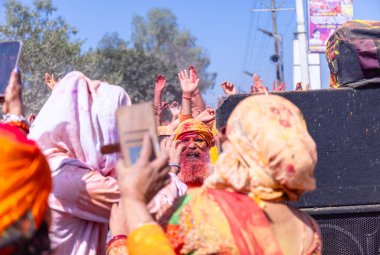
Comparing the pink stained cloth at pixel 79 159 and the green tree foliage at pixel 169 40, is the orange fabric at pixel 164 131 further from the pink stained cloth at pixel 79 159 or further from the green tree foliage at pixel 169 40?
the green tree foliage at pixel 169 40

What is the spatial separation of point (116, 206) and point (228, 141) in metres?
Answer: 0.80

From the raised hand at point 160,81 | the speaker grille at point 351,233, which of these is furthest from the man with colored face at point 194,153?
the raised hand at point 160,81

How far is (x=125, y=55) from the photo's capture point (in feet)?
157

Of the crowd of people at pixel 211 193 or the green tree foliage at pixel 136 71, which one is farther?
the green tree foliage at pixel 136 71

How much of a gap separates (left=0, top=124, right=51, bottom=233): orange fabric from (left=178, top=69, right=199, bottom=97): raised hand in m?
4.97

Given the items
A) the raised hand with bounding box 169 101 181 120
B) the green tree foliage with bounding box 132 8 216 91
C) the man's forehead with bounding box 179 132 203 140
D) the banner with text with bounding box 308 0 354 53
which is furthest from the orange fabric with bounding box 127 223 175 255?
the green tree foliage with bounding box 132 8 216 91

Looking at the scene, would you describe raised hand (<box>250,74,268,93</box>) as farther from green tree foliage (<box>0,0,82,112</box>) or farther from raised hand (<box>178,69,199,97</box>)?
green tree foliage (<box>0,0,82,112</box>)

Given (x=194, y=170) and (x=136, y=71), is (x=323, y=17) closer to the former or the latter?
(x=194, y=170)

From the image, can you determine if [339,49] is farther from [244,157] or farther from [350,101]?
[244,157]

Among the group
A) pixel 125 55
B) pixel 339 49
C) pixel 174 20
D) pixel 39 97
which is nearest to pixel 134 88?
pixel 125 55

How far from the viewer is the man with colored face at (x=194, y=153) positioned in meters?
5.62

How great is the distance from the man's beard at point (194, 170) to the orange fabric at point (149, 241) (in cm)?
330

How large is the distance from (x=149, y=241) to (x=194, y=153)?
3.60 meters

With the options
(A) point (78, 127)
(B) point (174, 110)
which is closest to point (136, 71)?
(B) point (174, 110)
